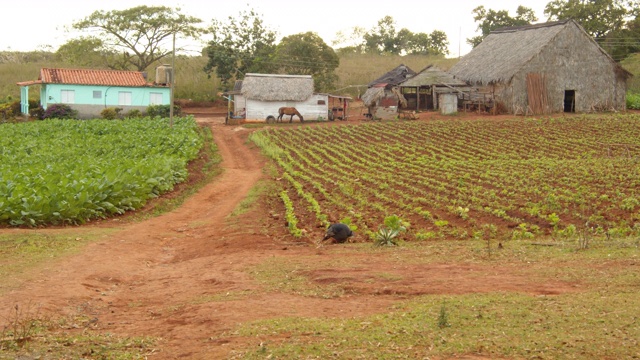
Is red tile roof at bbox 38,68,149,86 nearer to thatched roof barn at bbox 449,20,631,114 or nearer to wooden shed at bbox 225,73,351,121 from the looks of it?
wooden shed at bbox 225,73,351,121

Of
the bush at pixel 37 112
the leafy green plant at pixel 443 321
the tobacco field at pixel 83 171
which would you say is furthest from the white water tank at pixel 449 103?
the leafy green plant at pixel 443 321

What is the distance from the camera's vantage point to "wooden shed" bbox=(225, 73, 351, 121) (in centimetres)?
4497

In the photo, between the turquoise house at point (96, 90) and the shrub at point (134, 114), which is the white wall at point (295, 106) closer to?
the shrub at point (134, 114)

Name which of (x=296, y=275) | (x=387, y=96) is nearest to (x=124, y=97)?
(x=387, y=96)

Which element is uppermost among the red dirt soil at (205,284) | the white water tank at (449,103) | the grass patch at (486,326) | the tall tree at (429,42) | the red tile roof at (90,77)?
the tall tree at (429,42)

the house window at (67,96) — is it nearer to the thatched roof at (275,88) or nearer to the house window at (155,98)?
the house window at (155,98)

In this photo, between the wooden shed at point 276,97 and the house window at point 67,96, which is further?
the house window at point 67,96

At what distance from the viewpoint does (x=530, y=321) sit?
6672mm

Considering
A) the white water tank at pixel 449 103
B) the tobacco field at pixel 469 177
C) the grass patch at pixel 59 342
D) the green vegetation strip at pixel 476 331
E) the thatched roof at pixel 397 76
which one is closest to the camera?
the green vegetation strip at pixel 476 331

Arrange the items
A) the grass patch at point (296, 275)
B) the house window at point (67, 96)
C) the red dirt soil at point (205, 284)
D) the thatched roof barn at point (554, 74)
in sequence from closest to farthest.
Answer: the red dirt soil at point (205, 284), the grass patch at point (296, 275), the thatched roof barn at point (554, 74), the house window at point (67, 96)

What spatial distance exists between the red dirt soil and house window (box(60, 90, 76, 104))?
34455mm

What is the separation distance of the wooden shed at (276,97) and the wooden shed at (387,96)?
213 cm

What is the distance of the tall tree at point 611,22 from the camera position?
2176 inches

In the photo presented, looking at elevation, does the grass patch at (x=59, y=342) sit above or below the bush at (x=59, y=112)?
below
